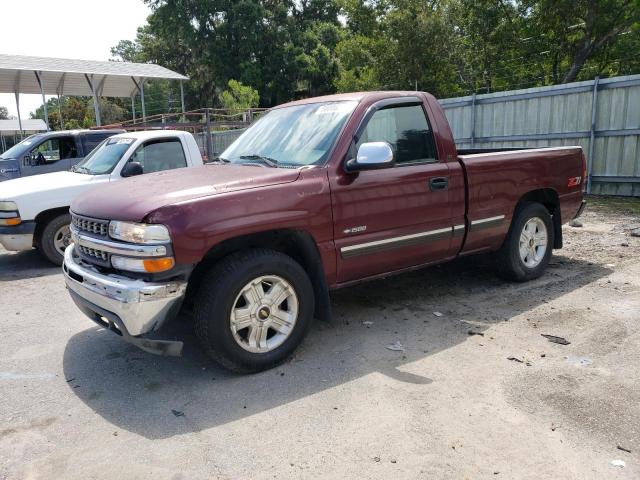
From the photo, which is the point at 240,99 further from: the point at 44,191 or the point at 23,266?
the point at 44,191

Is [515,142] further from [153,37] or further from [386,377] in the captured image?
[153,37]

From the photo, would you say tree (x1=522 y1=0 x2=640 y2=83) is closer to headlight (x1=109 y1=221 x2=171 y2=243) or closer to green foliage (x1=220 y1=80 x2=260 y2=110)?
green foliage (x1=220 y1=80 x2=260 y2=110)

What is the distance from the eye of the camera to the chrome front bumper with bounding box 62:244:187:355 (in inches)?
130

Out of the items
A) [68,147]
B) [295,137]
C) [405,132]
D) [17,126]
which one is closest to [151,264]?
[295,137]

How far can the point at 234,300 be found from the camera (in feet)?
11.7

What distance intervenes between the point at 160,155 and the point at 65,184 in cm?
134

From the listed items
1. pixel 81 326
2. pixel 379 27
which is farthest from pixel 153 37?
pixel 81 326

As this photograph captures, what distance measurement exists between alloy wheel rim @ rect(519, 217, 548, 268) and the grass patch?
4.39 metres

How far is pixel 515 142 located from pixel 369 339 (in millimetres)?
9962

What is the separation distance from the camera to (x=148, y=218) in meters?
3.33

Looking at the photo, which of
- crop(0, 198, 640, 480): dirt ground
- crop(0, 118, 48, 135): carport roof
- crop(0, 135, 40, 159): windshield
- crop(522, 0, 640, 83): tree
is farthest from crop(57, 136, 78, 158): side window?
crop(0, 118, 48, 135): carport roof

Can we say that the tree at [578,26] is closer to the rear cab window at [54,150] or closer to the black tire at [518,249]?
the black tire at [518,249]

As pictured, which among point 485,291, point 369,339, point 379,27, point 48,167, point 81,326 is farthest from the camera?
point 379,27

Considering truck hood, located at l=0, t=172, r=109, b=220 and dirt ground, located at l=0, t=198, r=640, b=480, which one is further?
truck hood, located at l=0, t=172, r=109, b=220
